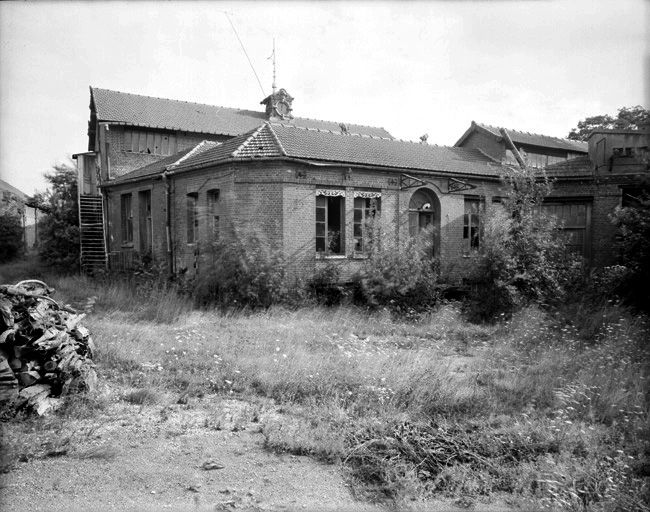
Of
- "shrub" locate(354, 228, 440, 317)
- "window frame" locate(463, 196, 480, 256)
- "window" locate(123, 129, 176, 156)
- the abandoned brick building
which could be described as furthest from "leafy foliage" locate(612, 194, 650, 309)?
"window" locate(123, 129, 176, 156)

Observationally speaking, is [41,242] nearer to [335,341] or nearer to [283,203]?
[283,203]

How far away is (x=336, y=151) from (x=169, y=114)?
598 inches

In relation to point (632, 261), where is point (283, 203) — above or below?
above

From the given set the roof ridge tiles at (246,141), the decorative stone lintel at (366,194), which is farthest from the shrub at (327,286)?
the roof ridge tiles at (246,141)

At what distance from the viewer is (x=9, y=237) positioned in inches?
1237

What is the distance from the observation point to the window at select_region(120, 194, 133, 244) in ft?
76.5

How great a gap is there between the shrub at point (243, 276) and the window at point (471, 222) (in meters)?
8.76

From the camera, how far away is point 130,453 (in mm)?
5223

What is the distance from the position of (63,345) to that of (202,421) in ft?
7.57

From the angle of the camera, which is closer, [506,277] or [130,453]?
[130,453]

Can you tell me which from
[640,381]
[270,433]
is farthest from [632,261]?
[270,433]

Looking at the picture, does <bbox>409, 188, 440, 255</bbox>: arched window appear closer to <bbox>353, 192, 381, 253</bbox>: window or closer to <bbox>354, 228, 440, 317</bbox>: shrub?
<bbox>353, 192, 381, 253</bbox>: window

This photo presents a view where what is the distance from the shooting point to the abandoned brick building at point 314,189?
52.6 ft

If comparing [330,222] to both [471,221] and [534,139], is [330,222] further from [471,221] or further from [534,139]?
[534,139]
